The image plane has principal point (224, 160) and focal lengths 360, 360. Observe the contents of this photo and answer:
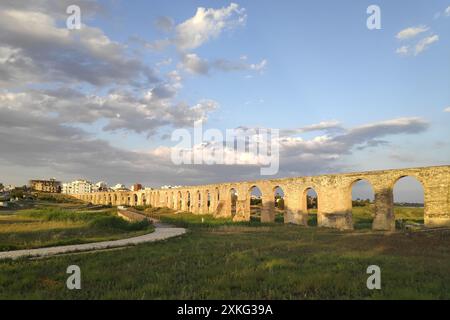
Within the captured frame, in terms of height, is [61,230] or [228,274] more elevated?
[228,274]

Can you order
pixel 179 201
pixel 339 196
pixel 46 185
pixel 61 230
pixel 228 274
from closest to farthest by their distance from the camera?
pixel 228 274, pixel 61 230, pixel 339 196, pixel 179 201, pixel 46 185

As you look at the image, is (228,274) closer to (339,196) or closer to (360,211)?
(339,196)

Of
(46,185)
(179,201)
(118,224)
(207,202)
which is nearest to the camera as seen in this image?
(118,224)

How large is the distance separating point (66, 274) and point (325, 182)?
2100 cm

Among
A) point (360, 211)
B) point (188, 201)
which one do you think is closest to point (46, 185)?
point (188, 201)

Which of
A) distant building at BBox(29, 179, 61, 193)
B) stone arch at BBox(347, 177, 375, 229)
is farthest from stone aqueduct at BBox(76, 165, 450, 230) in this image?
distant building at BBox(29, 179, 61, 193)

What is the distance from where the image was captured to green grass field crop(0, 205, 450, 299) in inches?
273

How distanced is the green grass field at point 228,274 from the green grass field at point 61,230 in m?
4.50

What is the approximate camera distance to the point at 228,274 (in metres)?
8.67

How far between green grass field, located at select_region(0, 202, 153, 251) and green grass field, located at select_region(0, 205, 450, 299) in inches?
177

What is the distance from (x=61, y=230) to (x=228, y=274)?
16.2 m

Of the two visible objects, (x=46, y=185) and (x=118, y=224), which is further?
(x=46, y=185)
